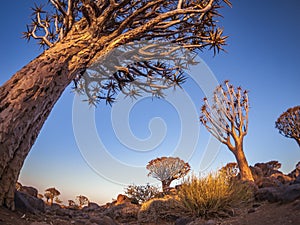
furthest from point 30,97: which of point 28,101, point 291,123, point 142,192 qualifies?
point 291,123

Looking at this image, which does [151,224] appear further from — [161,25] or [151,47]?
[161,25]

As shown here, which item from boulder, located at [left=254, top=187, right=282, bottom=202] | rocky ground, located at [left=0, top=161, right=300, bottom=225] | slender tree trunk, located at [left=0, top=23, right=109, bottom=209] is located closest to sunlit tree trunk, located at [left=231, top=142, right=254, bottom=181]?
rocky ground, located at [left=0, top=161, right=300, bottom=225]

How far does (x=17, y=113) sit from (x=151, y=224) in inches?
211

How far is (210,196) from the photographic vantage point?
465 cm

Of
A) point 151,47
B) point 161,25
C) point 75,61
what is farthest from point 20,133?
point 151,47

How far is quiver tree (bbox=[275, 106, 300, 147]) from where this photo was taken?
657 inches

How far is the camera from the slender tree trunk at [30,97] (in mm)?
2650

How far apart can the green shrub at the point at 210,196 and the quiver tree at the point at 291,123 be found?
1408 centimetres

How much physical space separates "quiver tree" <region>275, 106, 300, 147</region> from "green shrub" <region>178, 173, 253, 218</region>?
14.1 metres

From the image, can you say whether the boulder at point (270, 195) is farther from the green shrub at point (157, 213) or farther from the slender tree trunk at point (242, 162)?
the slender tree trunk at point (242, 162)

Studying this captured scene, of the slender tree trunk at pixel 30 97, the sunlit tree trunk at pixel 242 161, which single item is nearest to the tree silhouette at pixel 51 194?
the sunlit tree trunk at pixel 242 161

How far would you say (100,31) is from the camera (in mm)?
4207

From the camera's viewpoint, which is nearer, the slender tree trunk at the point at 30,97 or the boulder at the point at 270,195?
the slender tree trunk at the point at 30,97

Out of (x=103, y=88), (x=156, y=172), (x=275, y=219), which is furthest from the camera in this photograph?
(x=156, y=172)
